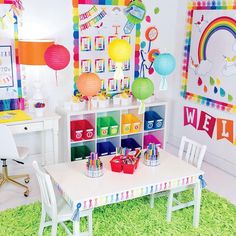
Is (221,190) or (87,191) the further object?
(221,190)

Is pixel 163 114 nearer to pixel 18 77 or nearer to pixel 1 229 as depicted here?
pixel 18 77

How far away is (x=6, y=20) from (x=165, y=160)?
A: 7.98ft

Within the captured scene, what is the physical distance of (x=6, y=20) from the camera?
427 cm

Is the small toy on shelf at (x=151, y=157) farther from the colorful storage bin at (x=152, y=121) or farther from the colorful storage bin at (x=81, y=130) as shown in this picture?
the colorful storage bin at (x=152, y=121)

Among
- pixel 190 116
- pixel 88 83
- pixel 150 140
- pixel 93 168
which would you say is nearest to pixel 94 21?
pixel 88 83

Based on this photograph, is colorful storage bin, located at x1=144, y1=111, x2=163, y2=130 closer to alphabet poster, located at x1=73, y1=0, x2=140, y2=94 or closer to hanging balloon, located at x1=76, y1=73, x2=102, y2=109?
alphabet poster, located at x1=73, y1=0, x2=140, y2=94

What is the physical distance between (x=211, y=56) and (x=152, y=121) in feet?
3.89

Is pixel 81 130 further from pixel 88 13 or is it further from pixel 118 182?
pixel 118 182

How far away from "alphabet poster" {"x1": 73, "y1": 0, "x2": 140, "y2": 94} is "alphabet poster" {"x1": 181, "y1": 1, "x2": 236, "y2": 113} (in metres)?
0.83

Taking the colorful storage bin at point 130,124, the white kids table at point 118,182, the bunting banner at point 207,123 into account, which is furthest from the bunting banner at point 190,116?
the white kids table at point 118,182

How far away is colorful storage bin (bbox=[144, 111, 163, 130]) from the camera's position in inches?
201

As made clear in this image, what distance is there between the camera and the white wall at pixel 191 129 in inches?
191

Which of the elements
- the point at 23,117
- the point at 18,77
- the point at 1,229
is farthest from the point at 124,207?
the point at 18,77

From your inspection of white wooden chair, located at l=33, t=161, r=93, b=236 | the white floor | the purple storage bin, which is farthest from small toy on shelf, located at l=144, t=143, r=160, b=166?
the purple storage bin
